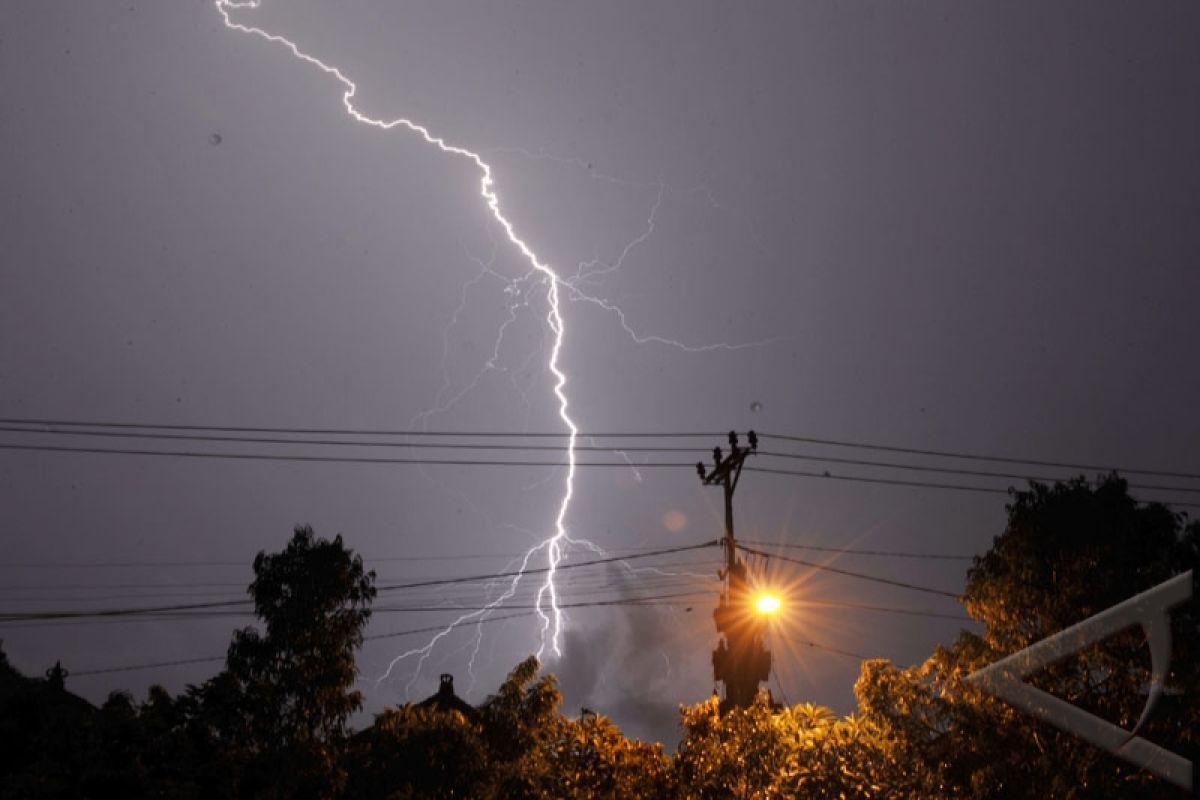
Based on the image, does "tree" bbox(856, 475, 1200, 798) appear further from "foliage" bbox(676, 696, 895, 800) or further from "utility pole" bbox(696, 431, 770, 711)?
"utility pole" bbox(696, 431, 770, 711)

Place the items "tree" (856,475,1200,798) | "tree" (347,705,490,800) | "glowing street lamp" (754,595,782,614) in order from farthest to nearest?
"glowing street lamp" (754,595,782,614) → "tree" (347,705,490,800) → "tree" (856,475,1200,798)

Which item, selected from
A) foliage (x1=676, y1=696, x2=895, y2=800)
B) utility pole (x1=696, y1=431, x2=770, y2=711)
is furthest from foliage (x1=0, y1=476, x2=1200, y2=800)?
utility pole (x1=696, y1=431, x2=770, y2=711)

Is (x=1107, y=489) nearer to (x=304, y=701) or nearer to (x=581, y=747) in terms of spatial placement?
(x=581, y=747)

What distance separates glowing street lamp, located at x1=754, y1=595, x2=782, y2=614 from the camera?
15953mm

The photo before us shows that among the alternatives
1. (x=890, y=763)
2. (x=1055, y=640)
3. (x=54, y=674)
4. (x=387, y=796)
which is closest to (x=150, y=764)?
(x=387, y=796)

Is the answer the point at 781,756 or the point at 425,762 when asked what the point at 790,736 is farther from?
the point at 425,762

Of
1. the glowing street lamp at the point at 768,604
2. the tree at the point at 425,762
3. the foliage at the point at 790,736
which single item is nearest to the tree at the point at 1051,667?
the foliage at the point at 790,736

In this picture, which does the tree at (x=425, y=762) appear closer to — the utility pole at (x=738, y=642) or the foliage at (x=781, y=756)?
the foliage at (x=781, y=756)

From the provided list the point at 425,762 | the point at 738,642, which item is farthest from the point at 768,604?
the point at 425,762

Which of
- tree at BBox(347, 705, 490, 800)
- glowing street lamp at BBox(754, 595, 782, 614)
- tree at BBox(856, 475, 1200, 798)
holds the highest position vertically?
glowing street lamp at BBox(754, 595, 782, 614)

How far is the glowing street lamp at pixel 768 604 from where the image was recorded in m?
16.0

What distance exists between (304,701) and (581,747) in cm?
476

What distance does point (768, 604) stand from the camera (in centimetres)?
1600

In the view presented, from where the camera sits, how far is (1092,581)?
8.88 m
